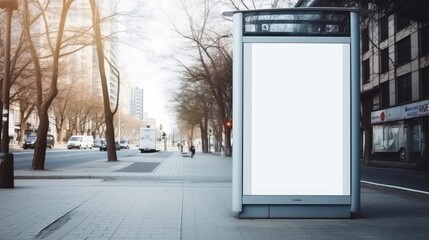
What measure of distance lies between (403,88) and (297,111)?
90.7 feet

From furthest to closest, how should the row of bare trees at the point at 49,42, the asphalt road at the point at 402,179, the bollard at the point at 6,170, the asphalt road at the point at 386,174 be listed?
the row of bare trees at the point at 49,42
the asphalt road at the point at 386,174
the asphalt road at the point at 402,179
the bollard at the point at 6,170

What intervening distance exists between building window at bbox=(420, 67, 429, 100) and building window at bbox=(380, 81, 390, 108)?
5.37 m

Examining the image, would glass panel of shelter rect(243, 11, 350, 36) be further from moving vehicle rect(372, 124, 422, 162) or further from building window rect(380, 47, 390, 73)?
building window rect(380, 47, 390, 73)

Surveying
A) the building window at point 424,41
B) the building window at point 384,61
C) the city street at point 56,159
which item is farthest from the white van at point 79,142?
the building window at point 424,41

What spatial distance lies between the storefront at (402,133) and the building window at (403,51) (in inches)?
127

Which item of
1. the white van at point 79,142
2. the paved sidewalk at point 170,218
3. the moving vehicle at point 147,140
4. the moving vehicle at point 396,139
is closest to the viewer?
the paved sidewalk at point 170,218

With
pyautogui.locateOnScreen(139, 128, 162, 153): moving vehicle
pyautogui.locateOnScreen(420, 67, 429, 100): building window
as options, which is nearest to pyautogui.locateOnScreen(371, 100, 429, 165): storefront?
pyautogui.locateOnScreen(420, 67, 429, 100): building window

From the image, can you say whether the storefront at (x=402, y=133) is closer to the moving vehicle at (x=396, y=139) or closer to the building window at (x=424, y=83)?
the moving vehicle at (x=396, y=139)

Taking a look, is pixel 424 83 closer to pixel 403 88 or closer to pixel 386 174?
pixel 403 88

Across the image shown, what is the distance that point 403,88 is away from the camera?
33281 mm

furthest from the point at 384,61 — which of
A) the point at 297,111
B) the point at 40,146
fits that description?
the point at 297,111

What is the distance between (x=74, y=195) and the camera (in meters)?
11.5

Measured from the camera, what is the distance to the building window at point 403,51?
105 feet

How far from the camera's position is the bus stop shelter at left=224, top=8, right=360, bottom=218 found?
809 cm
